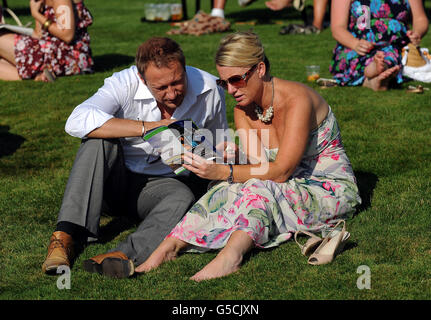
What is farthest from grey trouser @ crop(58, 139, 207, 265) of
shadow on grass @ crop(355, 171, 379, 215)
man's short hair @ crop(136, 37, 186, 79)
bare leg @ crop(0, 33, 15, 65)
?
bare leg @ crop(0, 33, 15, 65)

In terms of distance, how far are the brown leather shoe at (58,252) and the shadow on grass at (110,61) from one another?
5927mm

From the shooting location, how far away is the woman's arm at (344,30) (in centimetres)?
805

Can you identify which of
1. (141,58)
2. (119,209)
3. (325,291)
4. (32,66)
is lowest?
(32,66)

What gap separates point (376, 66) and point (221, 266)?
15.9 ft

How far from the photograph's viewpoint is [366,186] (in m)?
5.39

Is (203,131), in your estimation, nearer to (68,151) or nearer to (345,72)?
(68,151)

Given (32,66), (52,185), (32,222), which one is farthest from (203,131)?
(32,66)

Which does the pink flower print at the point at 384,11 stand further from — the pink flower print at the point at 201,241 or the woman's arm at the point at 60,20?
the pink flower print at the point at 201,241

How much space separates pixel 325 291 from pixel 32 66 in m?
6.79

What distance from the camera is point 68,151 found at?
6.74m

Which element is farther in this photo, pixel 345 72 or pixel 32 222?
pixel 345 72

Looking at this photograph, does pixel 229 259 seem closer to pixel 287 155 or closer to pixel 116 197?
pixel 287 155

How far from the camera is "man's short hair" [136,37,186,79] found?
14.5 feet

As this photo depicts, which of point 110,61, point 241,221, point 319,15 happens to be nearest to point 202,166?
point 241,221
